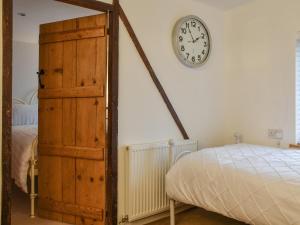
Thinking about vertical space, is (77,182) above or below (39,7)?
below

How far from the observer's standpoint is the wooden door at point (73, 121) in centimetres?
261

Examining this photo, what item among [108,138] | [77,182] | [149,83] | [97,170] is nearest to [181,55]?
[149,83]

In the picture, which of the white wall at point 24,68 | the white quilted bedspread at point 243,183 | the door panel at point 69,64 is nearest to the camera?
the white quilted bedspread at point 243,183

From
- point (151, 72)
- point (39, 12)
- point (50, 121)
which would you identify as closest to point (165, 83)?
point (151, 72)

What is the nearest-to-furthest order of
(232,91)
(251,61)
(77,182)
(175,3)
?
(77,182) → (175,3) → (251,61) → (232,91)

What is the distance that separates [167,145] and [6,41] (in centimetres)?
173

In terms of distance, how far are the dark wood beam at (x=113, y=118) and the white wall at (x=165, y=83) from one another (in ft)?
0.23

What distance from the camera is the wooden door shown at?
2611 millimetres

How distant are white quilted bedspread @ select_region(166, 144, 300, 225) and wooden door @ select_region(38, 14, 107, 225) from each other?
30.0 inches

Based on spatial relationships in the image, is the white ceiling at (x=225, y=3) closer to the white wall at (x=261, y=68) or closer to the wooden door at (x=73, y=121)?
the white wall at (x=261, y=68)

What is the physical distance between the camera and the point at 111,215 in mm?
2521

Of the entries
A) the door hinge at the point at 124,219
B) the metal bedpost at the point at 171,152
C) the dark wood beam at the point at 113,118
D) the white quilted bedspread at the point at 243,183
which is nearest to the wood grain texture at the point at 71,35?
the dark wood beam at the point at 113,118

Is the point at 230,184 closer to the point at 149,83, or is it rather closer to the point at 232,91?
the point at 149,83

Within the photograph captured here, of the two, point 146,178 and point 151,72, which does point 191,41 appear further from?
point 146,178
